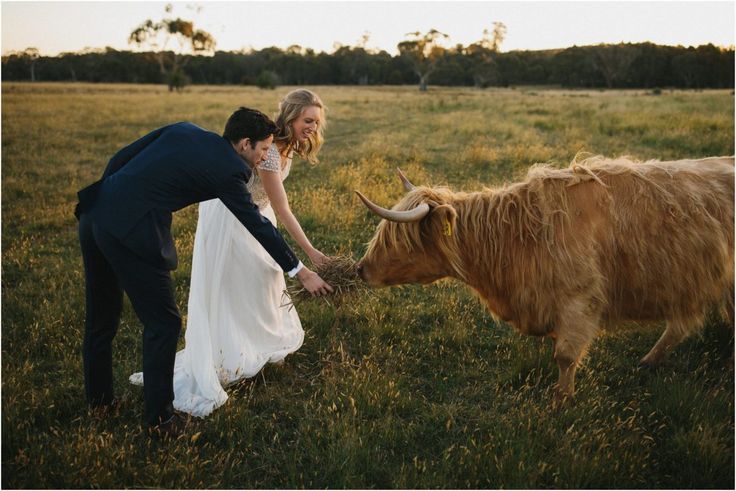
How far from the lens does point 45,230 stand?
8930mm

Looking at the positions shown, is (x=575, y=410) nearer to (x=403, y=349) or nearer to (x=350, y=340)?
(x=403, y=349)

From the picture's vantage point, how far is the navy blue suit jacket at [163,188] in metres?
3.27

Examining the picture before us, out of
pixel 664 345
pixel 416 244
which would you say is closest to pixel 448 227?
pixel 416 244

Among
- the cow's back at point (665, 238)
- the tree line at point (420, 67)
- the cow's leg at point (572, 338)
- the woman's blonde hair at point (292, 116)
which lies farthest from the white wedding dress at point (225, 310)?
the tree line at point (420, 67)

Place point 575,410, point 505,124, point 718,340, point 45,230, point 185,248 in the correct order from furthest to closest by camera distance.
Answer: point 505,124
point 45,230
point 185,248
point 718,340
point 575,410

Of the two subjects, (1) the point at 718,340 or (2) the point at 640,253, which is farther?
(1) the point at 718,340

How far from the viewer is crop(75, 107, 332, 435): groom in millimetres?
3295

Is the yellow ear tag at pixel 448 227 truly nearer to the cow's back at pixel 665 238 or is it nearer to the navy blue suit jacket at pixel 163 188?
the cow's back at pixel 665 238

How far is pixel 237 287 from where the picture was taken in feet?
15.2

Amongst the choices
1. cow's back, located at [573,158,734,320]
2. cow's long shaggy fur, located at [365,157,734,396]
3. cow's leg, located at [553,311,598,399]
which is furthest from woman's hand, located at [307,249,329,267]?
cow's back, located at [573,158,734,320]

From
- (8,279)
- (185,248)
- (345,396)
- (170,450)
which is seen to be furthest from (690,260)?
(8,279)

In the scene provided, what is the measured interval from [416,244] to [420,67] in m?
89.4

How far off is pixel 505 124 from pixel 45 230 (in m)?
16.5

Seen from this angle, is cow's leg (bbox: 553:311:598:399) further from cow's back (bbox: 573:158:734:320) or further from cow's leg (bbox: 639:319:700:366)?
cow's leg (bbox: 639:319:700:366)
